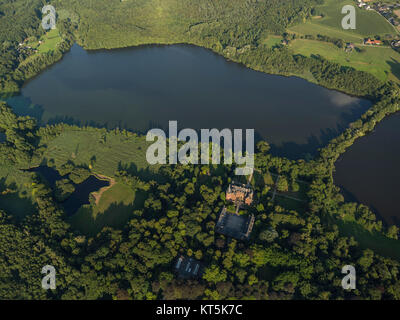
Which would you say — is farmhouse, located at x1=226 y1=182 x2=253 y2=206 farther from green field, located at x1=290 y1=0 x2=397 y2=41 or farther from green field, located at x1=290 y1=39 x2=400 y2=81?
green field, located at x1=290 y1=0 x2=397 y2=41

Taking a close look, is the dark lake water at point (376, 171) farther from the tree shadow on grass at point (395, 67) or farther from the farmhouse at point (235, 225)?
the tree shadow on grass at point (395, 67)

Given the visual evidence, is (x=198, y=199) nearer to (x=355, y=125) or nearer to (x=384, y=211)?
(x=384, y=211)

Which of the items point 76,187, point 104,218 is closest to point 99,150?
point 76,187

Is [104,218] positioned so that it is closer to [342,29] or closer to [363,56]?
[363,56]

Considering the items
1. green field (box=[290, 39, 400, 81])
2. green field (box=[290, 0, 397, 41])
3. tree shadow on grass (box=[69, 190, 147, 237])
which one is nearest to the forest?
tree shadow on grass (box=[69, 190, 147, 237])

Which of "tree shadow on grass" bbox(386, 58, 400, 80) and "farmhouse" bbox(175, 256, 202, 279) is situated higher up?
"tree shadow on grass" bbox(386, 58, 400, 80)

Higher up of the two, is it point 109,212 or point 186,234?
point 109,212

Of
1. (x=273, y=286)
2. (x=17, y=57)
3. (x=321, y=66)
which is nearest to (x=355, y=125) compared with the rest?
(x=321, y=66)
